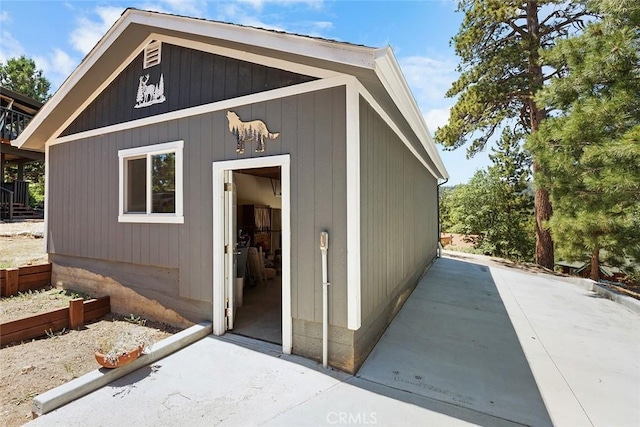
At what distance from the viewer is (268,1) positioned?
4.99 meters

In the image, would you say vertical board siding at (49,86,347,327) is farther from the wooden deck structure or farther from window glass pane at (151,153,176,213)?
the wooden deck structure

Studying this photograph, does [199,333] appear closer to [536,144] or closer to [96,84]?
[96,84]

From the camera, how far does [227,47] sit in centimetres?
378

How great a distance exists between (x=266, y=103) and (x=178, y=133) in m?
1.54

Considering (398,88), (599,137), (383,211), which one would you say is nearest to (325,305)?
(383,211)

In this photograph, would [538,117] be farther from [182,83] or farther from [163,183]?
[163,183]

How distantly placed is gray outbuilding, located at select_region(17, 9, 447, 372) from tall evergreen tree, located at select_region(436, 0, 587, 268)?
6.47 meters

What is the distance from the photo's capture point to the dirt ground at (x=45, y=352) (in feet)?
8.98

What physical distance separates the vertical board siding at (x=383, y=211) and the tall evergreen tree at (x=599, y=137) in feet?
10.4

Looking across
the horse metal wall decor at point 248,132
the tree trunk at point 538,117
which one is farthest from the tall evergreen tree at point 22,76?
the tree trunk at point 538,117

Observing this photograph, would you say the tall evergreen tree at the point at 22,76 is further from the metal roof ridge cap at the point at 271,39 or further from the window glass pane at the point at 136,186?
the metal roof ridge cap at the point at 271,39

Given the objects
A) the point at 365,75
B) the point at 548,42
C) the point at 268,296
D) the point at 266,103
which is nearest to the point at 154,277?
the point at 268,296

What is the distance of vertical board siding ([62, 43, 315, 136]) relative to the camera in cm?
361

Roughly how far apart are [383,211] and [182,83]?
3.34 meters
